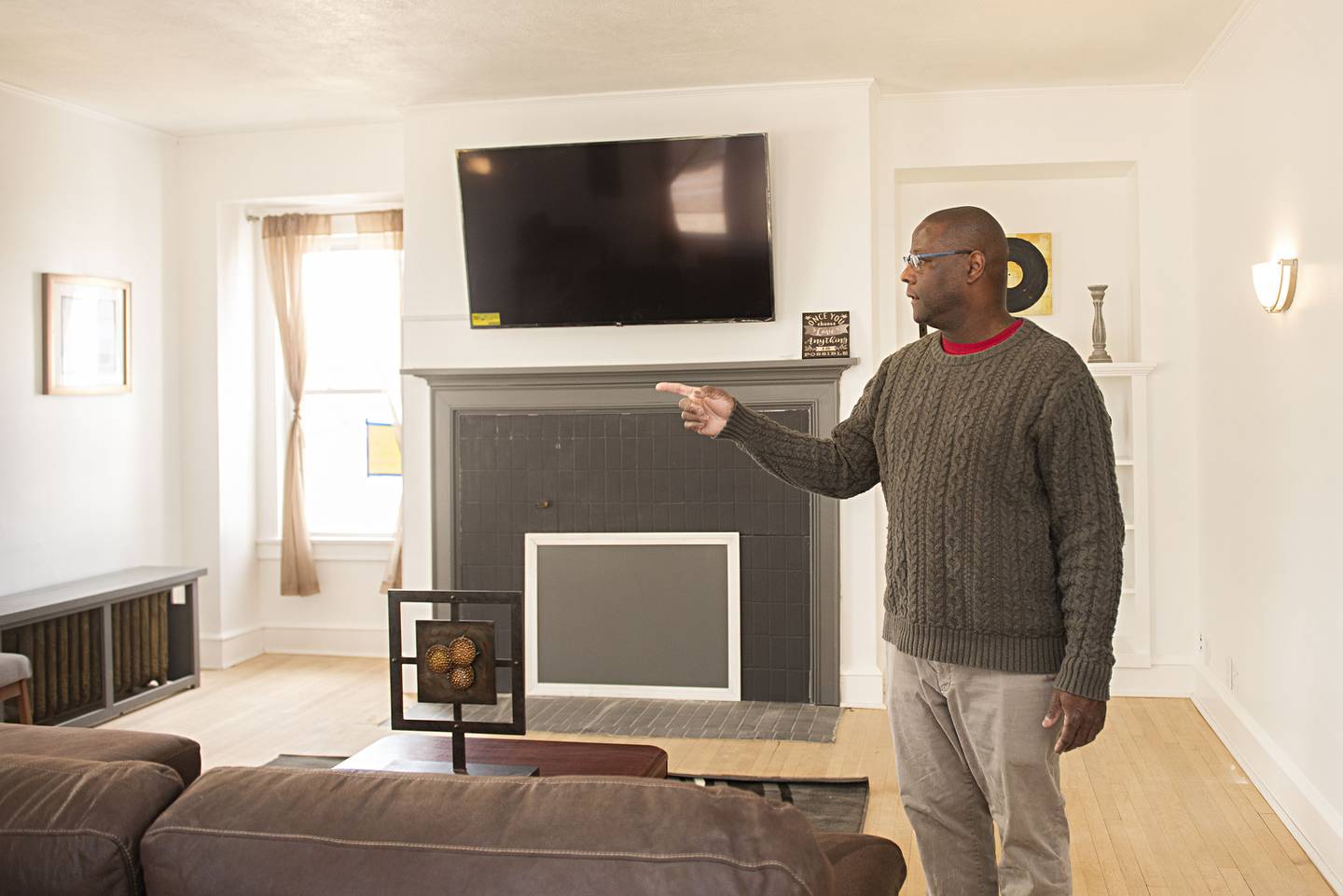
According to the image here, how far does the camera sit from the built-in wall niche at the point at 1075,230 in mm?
5047

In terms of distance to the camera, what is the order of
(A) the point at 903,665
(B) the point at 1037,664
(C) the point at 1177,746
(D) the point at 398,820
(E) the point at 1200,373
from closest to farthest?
(D) the point at 398,820
(B) the point at 1037,664
(A) the point at 903,665
(C) the point at 1177,746
(E) the point at 1200,373

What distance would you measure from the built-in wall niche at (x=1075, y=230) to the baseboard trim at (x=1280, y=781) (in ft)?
5.11

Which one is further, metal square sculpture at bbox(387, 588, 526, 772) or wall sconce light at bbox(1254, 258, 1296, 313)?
wall sconce light at bbox(1254, 258, 1296, 313)

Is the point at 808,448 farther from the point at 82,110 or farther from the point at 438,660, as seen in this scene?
the point at 82,110

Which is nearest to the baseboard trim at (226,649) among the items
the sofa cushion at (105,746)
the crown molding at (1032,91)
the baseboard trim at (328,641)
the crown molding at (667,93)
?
the baseboard trim at (328,641)

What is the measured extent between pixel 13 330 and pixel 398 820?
443cm

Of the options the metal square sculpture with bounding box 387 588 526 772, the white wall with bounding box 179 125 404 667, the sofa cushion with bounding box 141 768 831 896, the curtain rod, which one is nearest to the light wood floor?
the white wall with bounding box 179 125 404 667

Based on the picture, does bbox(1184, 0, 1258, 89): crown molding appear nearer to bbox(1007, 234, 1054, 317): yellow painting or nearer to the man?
bbox(1007, 234, 1054, 317): yellow painting

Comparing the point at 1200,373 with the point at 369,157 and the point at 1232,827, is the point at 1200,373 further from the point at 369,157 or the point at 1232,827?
the point at 369,157

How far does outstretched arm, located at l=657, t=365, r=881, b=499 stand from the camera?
2.15 metres

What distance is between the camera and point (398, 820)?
112cm

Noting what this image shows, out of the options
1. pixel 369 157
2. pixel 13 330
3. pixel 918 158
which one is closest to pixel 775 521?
pixel 918 158

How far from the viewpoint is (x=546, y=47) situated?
4258mm

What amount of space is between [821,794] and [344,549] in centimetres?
312
